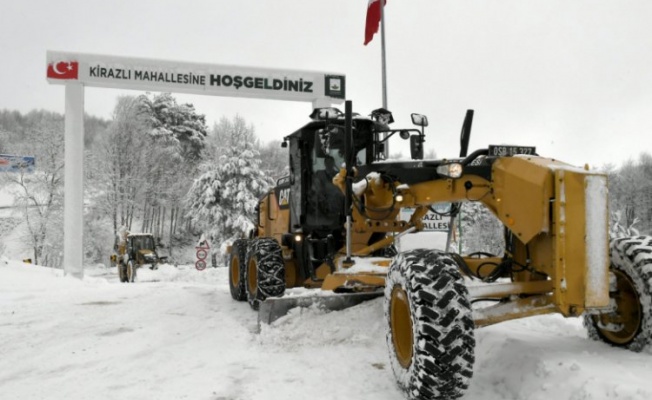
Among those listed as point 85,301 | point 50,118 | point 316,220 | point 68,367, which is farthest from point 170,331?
point 50,118


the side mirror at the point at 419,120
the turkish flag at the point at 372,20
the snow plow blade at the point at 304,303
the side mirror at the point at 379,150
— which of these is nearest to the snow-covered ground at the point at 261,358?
the snow plow blade at the point at 304,303

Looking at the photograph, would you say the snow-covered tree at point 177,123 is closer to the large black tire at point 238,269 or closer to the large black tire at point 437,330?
the large black tire at point 238,269

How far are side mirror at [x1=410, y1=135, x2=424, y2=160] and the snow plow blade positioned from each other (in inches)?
81.4

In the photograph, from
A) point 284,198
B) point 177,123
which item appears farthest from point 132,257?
point 177,123

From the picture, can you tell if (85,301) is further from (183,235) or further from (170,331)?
(183,235)

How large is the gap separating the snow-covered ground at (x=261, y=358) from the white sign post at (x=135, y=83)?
23.0ft

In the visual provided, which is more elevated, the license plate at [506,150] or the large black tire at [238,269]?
the license plate at [506,150]

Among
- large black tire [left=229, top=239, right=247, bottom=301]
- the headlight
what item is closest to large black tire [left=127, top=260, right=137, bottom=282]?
large black tire [left=229, top=239, right=247, bottom=301]

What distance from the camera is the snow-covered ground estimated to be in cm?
402

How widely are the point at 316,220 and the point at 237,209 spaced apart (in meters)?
29.5

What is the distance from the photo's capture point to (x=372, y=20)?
17719 mm

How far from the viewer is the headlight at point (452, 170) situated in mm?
4598

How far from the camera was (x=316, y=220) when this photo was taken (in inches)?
313

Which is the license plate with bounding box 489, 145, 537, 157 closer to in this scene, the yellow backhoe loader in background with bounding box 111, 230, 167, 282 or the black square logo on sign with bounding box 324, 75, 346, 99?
the black square logo on sign with bounding box 324, 75, 346, 99
